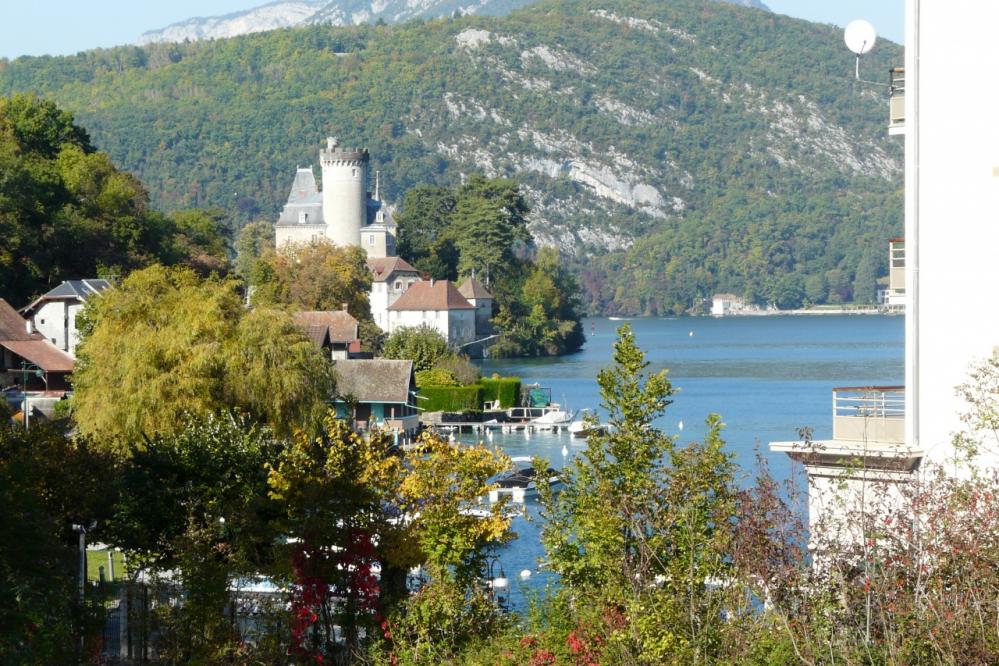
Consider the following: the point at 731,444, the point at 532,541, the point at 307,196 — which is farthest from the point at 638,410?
the point at 307,196

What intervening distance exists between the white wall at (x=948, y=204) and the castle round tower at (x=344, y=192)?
11163cm

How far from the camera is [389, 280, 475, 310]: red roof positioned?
109312mm

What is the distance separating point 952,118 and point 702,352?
106 m

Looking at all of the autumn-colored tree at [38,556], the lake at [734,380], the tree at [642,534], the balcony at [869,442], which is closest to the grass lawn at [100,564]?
the autumn-colored tree at [38,556]

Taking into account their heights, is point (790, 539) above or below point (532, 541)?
above

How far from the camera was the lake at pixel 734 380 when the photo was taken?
5091 cm

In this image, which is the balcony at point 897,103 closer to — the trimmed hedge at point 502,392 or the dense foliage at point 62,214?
the trimmed hedge at point 502,392

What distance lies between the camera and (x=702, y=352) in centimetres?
12294

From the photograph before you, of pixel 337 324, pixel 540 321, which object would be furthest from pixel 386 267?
pixel 337 324

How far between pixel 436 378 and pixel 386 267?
55.5m

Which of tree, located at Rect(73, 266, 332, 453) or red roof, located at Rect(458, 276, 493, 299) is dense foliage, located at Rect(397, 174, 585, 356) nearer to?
red roof, located at Rect(458, 276, 493, 299)

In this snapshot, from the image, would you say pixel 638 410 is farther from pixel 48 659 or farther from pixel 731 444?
pixel 731 444

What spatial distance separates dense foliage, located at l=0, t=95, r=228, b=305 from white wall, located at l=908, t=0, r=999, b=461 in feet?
155

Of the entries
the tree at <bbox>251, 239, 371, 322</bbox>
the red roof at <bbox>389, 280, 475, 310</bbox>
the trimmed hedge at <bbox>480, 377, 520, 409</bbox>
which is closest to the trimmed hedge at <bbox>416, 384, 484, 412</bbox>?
the trimmed hedge at <bbox>480, 377, 520, 409</bbox>
